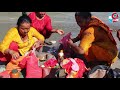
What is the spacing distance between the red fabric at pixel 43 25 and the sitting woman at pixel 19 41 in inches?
4.3

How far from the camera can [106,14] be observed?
2732mm

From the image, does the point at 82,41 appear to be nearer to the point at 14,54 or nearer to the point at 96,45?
the point at 96,45

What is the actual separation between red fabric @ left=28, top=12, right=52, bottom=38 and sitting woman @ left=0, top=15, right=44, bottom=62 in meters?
0.11

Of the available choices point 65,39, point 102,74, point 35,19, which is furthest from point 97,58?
point 35,19

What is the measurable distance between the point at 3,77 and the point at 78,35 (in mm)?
727

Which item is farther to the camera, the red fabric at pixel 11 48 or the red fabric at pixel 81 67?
the red fabric at pixel 11 48

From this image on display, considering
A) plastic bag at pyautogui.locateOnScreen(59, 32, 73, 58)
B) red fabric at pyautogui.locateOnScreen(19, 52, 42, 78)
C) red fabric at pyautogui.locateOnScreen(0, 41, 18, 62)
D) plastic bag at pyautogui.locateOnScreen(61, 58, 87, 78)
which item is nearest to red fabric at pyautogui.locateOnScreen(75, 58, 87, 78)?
plastic bag at pyautogui.locateOnScreen(61, 58, 87, 78)

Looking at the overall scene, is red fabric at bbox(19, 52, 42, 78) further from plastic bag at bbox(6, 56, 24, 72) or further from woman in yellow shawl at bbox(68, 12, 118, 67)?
woman in yellow shawl at bbox(68, 12, 118, 67)

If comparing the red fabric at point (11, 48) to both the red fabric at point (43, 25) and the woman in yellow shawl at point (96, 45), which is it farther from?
the woman in yellow shawl at point (96, 45)

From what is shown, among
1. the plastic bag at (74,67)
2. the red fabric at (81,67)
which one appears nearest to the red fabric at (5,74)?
the plastic bag at (74,67)

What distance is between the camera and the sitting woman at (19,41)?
249 centimetres
